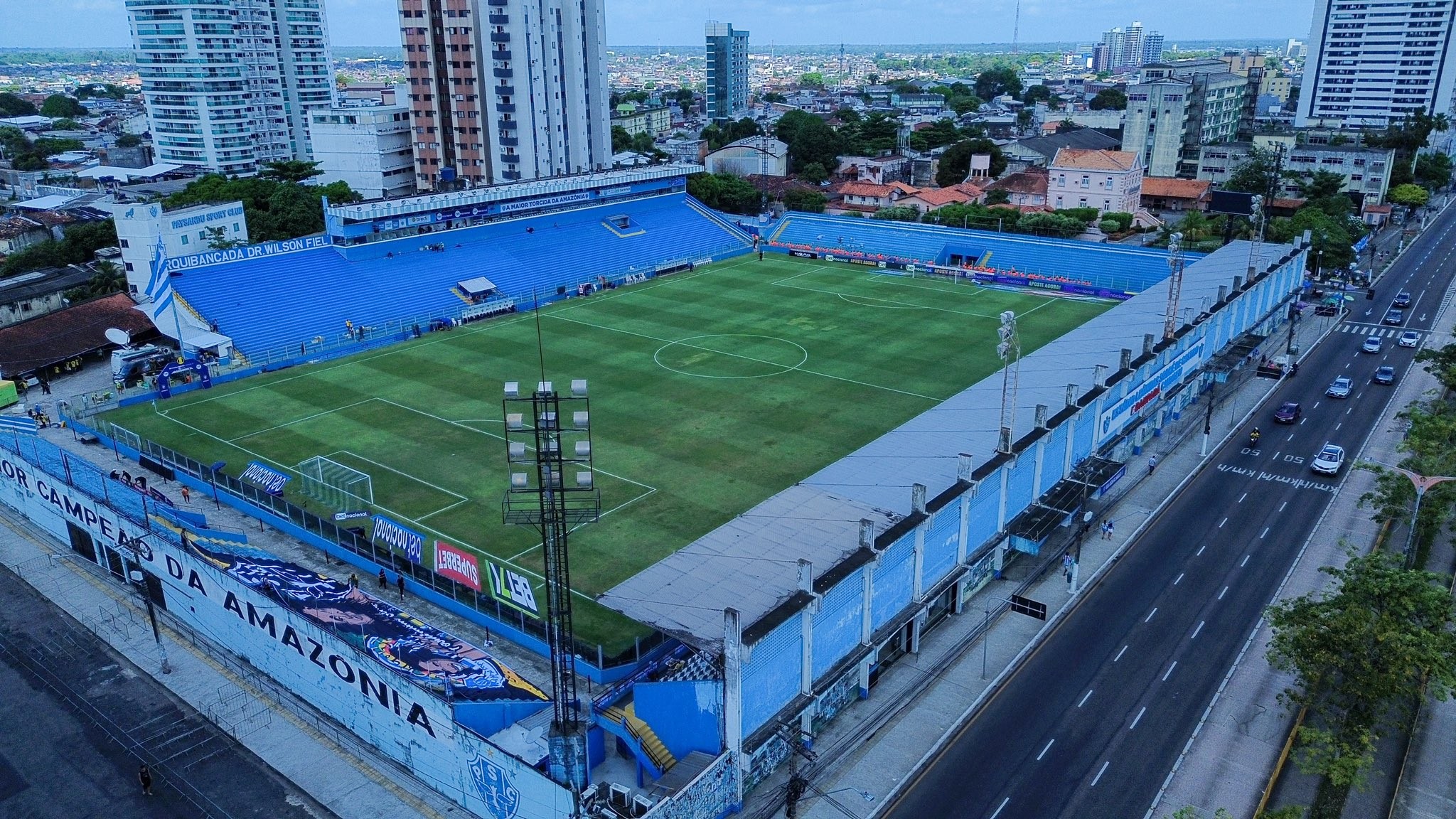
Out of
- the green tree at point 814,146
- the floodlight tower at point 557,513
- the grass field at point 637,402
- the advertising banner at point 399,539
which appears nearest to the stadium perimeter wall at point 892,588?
the floodlight tower at point 557,513

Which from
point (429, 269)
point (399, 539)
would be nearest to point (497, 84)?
point (429, 269)

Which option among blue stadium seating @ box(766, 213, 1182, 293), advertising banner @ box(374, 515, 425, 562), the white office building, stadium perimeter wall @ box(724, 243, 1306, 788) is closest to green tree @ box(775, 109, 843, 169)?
blue stadium seating @ box(766, 213, 1182, 293)

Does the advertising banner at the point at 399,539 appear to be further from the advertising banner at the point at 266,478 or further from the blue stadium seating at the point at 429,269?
the blue stadium seating at the point at 429,269

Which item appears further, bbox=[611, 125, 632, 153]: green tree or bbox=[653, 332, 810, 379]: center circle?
bbox=[611, 125, 632, 153]: green tree

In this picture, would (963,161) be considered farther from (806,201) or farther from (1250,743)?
(1250,743)

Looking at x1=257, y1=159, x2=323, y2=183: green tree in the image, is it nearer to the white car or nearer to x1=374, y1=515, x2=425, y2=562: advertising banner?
x1=374, y1=515, x2=425, y2=562: advertising banner

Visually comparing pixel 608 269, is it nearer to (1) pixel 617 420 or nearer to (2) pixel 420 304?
(2) pixel 420 304
